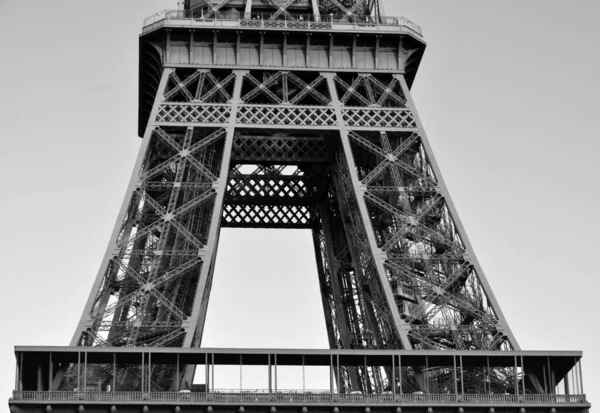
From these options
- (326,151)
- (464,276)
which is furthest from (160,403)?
(326,151)

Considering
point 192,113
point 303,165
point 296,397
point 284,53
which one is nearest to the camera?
point 296,397

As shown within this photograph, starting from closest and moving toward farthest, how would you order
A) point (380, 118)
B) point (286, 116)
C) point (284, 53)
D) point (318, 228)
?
point (286, 116) < point (380, 118) < point (284, 53) < point (318, 228)

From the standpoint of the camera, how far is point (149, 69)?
79.1 m

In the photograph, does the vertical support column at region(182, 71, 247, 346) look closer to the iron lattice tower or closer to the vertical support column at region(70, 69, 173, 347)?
the iron lattice tower

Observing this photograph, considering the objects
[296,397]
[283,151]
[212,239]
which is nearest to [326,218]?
[283,151]

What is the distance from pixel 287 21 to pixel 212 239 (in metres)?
11.5

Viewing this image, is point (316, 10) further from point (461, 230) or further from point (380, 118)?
point (461, 230)

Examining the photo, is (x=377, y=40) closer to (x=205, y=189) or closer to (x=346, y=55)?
(x=346, y=55)

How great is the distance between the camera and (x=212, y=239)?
70.6 metres

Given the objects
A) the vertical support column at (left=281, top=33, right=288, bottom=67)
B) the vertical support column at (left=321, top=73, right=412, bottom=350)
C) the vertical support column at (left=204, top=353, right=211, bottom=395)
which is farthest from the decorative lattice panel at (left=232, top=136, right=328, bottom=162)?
the vertical support column at (left=204, top=353, right=211, bottom=395)

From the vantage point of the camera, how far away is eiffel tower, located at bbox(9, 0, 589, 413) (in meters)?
65.2

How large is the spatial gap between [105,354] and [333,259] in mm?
19710

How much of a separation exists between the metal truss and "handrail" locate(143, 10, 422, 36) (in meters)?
1.56

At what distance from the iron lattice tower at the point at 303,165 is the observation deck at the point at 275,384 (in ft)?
5.16
